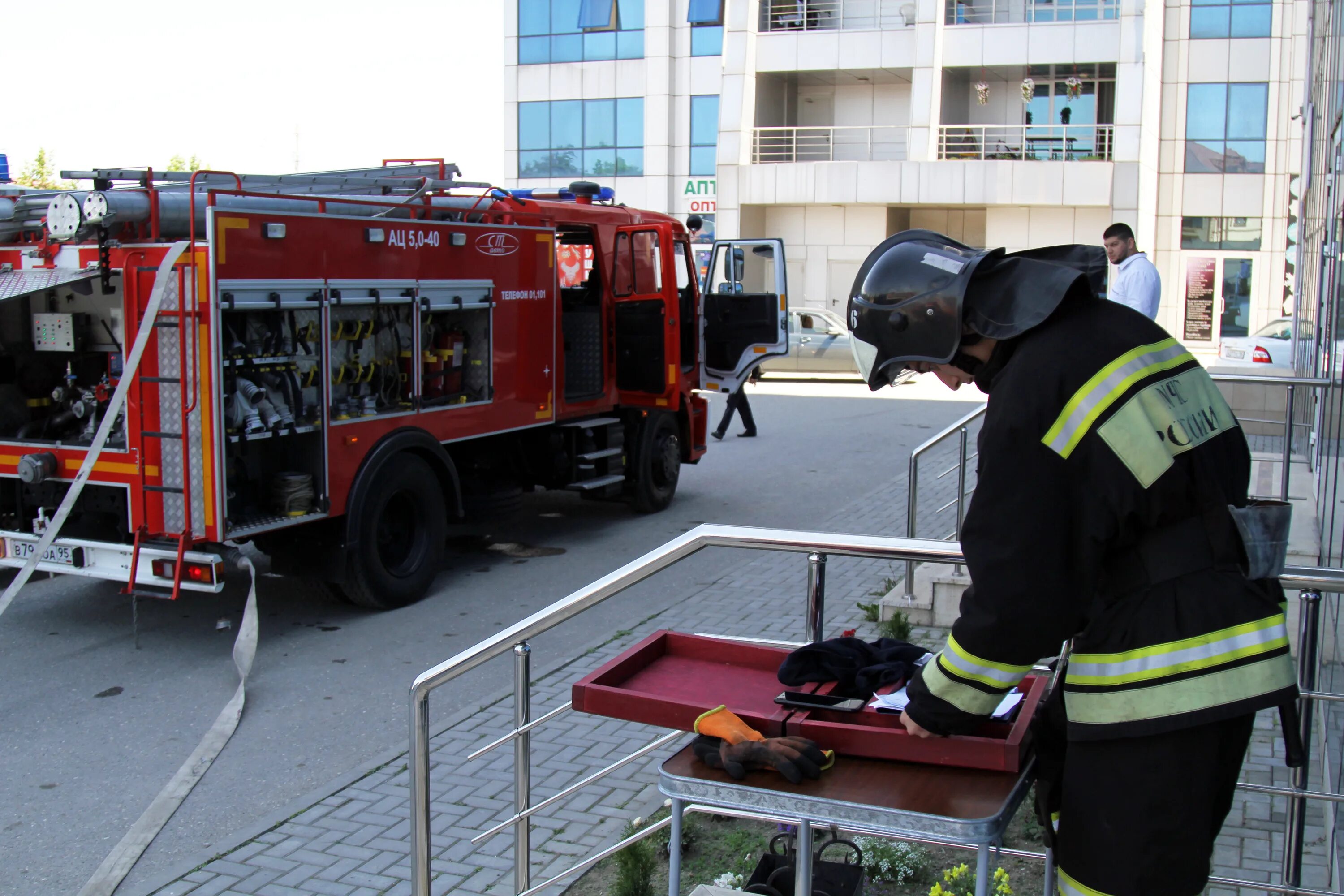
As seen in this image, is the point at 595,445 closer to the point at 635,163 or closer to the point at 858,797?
the point at 858,797

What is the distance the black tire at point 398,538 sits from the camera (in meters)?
8.01

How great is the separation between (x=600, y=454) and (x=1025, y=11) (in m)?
31.3

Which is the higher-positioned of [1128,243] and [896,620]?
[1128,243]

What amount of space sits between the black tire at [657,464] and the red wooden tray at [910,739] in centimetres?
857

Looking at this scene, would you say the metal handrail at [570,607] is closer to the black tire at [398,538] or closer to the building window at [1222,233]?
the black tire at [398,538]

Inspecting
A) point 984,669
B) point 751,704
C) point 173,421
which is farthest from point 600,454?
point 984,669

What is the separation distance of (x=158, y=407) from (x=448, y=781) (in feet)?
10.2

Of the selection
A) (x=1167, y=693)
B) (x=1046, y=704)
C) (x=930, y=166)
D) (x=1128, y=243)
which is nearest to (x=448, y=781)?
(x=1046, y=704)

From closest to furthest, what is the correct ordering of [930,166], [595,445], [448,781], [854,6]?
[448,781] < [595,445] < [930,166] < [854,6]

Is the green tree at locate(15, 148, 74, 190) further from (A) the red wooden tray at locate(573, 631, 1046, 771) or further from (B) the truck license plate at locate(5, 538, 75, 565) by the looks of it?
(A) the red wooden tray at locate(573, 631, 1046, 771)

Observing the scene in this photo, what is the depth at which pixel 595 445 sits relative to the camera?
10.9 meters

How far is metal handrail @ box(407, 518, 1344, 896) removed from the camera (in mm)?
3104

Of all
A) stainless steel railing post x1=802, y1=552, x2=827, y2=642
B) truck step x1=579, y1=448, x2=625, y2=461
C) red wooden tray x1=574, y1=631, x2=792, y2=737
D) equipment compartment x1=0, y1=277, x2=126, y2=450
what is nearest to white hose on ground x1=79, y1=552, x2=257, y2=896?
equipment compartment x1=0, y1=277, x2=126, y2=450

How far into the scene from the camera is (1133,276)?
934 cm
